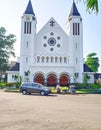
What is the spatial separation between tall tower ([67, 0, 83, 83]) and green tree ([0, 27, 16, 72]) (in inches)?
794

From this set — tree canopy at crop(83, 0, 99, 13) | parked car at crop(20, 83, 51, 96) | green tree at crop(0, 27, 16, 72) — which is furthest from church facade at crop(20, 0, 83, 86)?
tree canopy at crop(83, 0, 99, 13)

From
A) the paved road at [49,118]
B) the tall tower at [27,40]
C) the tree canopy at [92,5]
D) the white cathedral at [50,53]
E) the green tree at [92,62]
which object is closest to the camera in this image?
the tree canopy at [92,5]

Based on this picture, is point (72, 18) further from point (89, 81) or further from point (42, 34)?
point (89, 81)

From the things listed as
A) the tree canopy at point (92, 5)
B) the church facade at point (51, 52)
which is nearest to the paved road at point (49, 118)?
the tree canopy at point (92, 5)

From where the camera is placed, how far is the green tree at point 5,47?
6527 centimetres

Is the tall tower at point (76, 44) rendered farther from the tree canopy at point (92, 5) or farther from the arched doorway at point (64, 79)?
the tree canopy at point (92, 5)

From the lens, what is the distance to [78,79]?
2127 inches

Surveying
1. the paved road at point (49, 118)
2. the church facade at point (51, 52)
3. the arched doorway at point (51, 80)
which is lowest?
the paved road at point (49, 118)

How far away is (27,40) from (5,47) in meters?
14.0

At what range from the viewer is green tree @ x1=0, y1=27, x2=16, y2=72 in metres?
65.3

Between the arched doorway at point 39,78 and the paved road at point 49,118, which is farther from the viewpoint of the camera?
the arched doorway at point 39,78

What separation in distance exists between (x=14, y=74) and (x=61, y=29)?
16275 millimetres

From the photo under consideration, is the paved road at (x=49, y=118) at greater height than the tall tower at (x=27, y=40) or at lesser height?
lesser

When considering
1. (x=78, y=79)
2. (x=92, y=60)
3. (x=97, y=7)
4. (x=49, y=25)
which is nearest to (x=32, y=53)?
(x=49, y=25)
